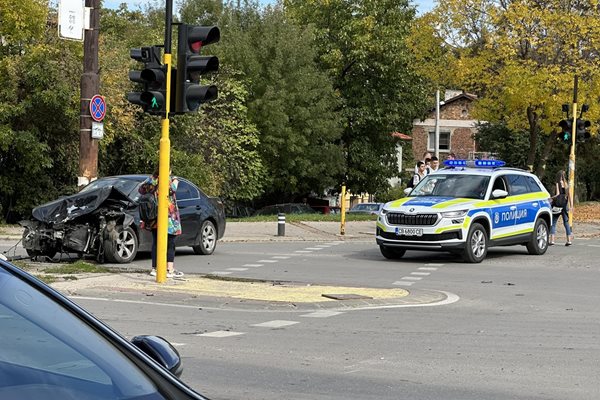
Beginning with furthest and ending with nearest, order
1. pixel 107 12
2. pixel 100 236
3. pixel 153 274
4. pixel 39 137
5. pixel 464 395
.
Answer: pixel 107 12, pixel 39 137, pixel 100 236, pixel 153 274, pixel 464 395

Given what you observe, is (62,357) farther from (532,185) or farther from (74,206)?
(532,185)

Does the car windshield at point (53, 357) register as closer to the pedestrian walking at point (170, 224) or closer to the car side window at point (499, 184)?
the pedestrian walking at point (170, 224)

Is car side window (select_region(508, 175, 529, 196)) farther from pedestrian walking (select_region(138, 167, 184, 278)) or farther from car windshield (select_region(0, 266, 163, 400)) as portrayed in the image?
car windshield (select_region(0, 266, 163, 400))

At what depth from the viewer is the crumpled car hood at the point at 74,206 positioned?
1723 centimetres

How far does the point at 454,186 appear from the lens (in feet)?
68.2

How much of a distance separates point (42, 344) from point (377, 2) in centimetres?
4584

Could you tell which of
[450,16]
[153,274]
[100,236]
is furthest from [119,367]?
[450,16]

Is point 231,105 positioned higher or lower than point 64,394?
higher

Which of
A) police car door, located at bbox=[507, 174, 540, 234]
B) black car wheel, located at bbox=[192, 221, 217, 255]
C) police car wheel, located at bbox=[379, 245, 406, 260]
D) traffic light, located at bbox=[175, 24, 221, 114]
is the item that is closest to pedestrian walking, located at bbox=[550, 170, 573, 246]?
police car door, located at bbox=[507, 174, 540, 234]

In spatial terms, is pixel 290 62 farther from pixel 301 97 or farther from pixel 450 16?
pixel 450 16

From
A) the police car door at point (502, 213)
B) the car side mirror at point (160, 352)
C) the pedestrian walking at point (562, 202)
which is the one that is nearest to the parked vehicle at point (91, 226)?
the police car door at point (502, 213)

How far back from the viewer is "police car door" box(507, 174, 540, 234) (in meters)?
21.3

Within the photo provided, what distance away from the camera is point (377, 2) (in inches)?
1881

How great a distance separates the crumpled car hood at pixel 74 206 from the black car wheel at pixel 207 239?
272 cm
